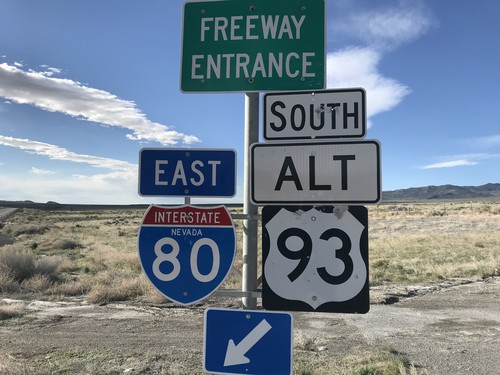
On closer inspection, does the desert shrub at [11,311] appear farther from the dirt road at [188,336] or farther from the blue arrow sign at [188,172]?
the blue arrow sign at [188,172]

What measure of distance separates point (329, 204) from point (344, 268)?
386 mm

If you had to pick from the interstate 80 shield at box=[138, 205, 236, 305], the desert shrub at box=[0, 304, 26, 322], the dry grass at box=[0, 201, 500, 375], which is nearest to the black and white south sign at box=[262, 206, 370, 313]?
the interstate 80 shield at box=[138, 205, 236, 305]

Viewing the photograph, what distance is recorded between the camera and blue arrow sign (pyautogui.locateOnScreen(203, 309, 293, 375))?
101 inches

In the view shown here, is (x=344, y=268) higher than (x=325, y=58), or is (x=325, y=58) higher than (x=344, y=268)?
(x=325, y=58)

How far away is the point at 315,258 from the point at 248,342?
661mm

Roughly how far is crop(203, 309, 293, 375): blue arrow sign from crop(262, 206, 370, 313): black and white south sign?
0.42 ft

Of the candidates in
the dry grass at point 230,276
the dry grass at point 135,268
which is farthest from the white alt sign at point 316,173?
the dry grass at point 135,268

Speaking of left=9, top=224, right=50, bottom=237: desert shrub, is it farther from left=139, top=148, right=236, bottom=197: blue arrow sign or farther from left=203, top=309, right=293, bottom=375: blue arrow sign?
left=203, top=309, right=293, bottom=375: blue arrow sign

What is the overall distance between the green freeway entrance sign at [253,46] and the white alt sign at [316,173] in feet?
1.75

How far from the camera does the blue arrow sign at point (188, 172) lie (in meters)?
2.78

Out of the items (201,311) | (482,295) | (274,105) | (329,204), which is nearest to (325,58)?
(274,105)

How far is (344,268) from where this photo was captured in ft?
8.27

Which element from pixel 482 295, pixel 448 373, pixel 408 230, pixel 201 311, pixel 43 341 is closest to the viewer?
pixel 448 373

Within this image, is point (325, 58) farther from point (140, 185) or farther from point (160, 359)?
point (160, 359)
